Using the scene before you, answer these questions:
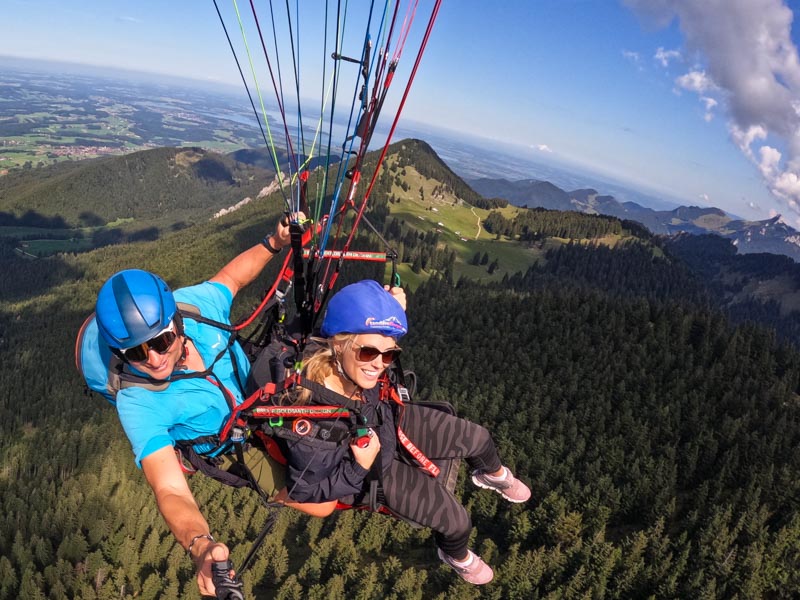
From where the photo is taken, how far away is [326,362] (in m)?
7.38

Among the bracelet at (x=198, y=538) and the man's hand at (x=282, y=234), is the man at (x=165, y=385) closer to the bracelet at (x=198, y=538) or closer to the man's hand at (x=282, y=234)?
the bracelet at (x=198, y=538)

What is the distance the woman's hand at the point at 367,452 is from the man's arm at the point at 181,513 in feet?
7.27

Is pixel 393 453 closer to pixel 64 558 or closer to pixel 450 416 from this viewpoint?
pixel 450 416

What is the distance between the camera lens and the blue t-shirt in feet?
19.8

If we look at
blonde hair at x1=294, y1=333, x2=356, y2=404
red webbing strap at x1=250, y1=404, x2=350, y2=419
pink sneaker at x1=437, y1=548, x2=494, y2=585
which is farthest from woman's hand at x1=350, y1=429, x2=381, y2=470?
pink sneaker at x1=437, y1=548, x2=494, y2=585

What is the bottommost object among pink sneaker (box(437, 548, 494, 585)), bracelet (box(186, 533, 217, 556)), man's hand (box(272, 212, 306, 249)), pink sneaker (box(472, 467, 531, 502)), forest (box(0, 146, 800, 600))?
forest (box(0, 146, 800, 600))

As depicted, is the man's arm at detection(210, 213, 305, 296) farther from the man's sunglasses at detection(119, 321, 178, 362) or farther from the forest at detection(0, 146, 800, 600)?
the forest at detection(0, 146, 800, 600)

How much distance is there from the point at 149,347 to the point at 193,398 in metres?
1.01

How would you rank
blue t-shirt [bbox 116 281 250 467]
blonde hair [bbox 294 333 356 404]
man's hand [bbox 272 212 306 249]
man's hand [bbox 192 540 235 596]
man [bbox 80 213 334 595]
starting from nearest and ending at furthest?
man's hand [bbox 192 540 235 596], man [bbox 80 213 334 595], blue t-shirt [bbox 116 281 250 467], blonde hair [bbox 294 333 356 404], man's hand [bbox 272 212 306 249]

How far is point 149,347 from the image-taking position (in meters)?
6.11

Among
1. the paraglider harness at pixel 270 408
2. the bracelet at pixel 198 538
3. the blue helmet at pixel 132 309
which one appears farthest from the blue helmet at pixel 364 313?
the bracelet at pixel 198 538

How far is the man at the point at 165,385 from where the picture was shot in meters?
5.62

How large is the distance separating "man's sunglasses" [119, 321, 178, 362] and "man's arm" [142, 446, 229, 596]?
1.19 m

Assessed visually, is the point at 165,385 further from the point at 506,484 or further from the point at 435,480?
the point at 506,484
